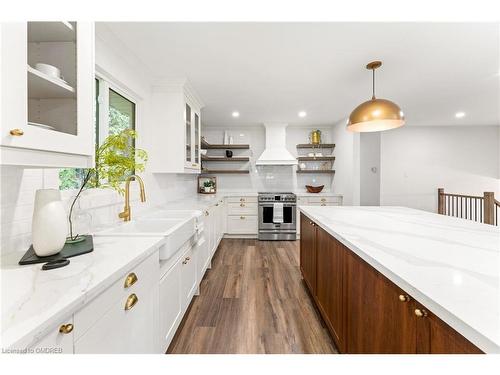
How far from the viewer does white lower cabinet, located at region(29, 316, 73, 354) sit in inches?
22.4

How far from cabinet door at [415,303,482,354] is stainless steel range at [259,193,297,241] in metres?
3.79

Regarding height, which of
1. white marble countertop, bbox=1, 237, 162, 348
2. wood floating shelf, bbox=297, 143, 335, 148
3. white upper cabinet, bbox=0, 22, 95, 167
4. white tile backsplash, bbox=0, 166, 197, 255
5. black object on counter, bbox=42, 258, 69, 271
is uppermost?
wood floating shelf, bbox=297, 143, 335, 148

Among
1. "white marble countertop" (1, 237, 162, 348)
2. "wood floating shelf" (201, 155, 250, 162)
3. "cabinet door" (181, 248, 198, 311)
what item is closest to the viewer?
"white marble countertop" (1, 237, 162, 348)

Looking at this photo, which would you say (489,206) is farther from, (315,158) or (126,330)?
(126,330)

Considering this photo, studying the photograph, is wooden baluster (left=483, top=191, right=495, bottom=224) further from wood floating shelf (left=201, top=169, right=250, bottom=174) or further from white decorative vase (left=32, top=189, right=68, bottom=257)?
white decorative vase (left=32, top=189, right=68, bottom=257)

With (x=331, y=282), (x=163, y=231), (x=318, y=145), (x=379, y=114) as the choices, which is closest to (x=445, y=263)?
(x=331, y=282)

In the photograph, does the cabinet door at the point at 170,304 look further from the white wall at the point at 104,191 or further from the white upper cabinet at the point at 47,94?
the white upper cabinet at the point at 47,94

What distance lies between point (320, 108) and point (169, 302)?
3654 millimetres

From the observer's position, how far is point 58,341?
627 millimetres

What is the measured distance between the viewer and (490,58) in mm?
2215

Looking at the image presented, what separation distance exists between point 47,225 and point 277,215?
3914mm

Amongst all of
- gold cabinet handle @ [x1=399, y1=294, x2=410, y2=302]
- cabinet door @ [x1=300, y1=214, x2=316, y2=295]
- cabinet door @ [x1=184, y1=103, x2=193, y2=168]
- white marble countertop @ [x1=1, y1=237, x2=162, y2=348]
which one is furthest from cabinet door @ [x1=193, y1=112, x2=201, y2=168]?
gold cabinet handle @ [x1=399, y1=294, x2=410, y2=302]

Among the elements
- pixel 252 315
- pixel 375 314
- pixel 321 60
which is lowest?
pixel 252 315
